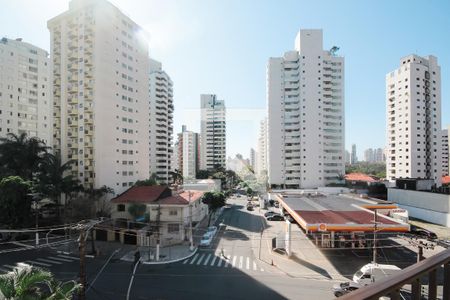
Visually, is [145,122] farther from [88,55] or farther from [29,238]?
[29,238]

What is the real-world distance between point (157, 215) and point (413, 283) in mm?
31969

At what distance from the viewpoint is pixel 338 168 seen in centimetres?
6788

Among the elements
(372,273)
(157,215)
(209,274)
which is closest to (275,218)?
(157,215)

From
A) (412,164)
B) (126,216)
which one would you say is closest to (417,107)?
(412,164)

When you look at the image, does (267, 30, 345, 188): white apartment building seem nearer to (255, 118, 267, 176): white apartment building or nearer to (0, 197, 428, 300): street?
(255, 118, 267, 176): white apartment building

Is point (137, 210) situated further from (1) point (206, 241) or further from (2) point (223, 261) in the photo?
(2) point (223, 261)

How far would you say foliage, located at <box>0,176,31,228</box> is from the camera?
1139 inches

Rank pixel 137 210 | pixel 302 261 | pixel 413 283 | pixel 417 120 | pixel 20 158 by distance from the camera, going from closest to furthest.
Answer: pixel 413 283, pixel 302 261, pixel 137 210, pixel 20 158, pixel 417 120

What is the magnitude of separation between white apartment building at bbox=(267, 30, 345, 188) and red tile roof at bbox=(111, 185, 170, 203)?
39556 mm

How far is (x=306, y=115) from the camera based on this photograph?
215 feet

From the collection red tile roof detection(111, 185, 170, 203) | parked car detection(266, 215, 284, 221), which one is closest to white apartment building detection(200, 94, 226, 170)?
parked car detection(266, 215, 284, 221)

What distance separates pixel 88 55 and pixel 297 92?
50.5 meters

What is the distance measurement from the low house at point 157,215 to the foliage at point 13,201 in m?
10.0

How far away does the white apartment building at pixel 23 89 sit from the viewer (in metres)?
55.3
